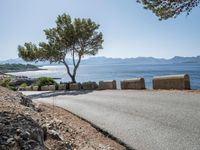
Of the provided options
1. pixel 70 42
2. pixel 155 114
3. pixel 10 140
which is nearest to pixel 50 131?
pixel 10 140

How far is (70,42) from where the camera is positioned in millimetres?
39312

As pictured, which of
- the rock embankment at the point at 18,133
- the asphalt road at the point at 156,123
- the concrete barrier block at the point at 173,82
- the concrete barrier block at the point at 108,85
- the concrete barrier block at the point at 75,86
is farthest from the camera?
the concrete barrier block at the point at 75,86

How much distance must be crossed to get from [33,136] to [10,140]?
23.2 inches

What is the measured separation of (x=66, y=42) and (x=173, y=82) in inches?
951

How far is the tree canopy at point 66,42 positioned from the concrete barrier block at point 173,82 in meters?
21.6

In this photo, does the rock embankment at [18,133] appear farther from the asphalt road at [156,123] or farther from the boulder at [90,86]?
the boulder at [90,86]

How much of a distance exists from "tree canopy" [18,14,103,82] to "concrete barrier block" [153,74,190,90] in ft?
70.7

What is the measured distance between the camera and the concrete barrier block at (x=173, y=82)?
1648 cm

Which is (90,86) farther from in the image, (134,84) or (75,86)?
(134,84)

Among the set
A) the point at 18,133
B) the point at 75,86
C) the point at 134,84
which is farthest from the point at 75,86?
the point at 18,133

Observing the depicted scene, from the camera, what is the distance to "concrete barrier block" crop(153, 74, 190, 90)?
16.5m

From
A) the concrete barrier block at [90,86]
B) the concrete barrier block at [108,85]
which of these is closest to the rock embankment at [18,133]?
the concrete barrier block at [108,85]

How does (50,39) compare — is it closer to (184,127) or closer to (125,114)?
(125,114)

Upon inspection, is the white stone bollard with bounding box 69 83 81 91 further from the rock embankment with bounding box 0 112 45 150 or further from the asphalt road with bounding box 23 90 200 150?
the rock embankment with bounding box 0 112 45 150
